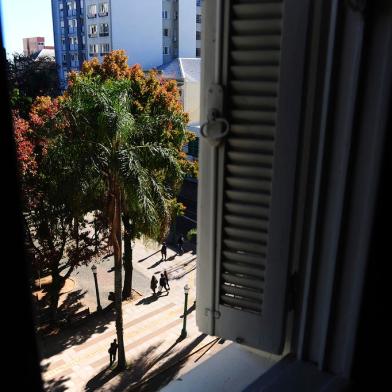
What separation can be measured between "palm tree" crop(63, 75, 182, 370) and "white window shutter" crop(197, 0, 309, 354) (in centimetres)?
502

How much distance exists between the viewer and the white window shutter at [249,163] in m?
1.05

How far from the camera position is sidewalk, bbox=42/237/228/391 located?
7.18 metres

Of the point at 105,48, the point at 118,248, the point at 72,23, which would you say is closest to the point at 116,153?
the point at 118,248

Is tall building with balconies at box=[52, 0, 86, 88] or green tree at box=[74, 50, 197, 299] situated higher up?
tall building with balconies at box=[52, 0, 86, 88]

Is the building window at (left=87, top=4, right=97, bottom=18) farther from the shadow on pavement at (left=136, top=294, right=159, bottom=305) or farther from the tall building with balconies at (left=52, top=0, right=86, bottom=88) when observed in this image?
the shadow on pavement at (left=136, top=294, right=159, bottom=305)

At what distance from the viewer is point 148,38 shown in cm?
2850

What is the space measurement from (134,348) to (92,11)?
26606mm

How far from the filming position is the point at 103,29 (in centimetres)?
2839

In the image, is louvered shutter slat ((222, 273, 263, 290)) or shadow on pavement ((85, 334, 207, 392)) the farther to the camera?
shadow on pavement ((85, 334, 207, 392))

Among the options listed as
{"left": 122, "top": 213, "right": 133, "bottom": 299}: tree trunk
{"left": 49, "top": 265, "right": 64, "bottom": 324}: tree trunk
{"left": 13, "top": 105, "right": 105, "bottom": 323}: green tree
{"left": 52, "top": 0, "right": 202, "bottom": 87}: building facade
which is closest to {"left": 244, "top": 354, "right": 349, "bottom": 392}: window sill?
{"left": 13, "top": 105, "right": 105, "bottom": 323}: green tree

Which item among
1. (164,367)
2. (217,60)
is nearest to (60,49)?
(164,367)

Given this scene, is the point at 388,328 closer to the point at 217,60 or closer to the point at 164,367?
the point at 217,60

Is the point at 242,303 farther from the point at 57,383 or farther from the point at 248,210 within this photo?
the point at 57,383

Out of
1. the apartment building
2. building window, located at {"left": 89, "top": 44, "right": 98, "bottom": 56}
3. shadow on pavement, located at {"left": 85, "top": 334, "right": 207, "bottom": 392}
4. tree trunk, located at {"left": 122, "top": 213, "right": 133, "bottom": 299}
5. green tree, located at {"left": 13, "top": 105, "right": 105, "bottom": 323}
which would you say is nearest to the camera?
green tree, located at {"left": 13, "top": 105, "right": 105, "bottom": 323}
